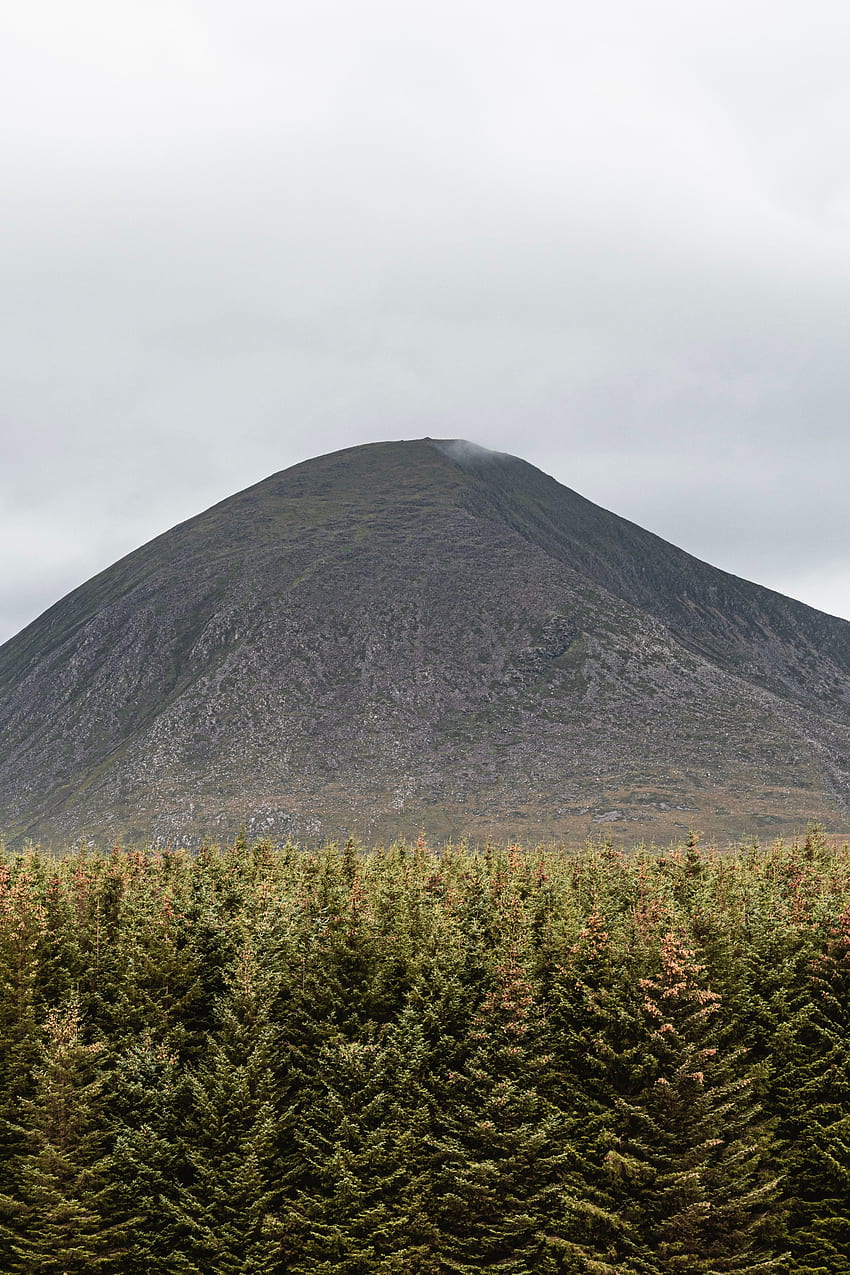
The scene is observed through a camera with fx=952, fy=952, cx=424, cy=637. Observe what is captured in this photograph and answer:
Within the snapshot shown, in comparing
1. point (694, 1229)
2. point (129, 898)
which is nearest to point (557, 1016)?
point (694, 1229)

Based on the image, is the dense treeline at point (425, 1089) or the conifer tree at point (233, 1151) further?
the conifer tree at point (233, 1151)

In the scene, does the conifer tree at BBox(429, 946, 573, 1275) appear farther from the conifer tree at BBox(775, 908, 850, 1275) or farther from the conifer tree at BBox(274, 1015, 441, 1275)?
the conifer tree at BBox(775, 908, 850, 1275)

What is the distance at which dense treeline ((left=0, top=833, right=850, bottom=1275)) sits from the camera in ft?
120

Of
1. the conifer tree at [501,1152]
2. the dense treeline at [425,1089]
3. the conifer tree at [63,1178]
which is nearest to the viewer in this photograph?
the conifer tree at [63,1178]

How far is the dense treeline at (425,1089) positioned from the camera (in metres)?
36.6

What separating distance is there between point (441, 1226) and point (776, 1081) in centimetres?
1492

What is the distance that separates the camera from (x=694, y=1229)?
35938mm

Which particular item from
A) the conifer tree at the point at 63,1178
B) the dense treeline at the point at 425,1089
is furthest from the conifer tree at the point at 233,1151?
the conifer tree at the point at 63,1178

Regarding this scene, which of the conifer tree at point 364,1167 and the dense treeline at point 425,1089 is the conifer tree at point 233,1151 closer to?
the dense treeline at point 425,1089

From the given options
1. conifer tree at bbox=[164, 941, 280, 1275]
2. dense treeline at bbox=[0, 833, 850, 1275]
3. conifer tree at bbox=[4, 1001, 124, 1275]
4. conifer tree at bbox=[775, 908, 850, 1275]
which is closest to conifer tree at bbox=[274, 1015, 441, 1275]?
dense treeline at bbox=[0, 833, 850, 1275]

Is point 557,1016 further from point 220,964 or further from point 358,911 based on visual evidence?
point 220,964

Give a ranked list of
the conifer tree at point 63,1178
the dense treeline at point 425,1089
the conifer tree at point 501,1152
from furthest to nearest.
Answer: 1. the conifer tree at point 501,1152
2. the dense treeline at point 425,1089
3. the conifer tree at point 63,1178

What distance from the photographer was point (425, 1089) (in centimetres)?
3919

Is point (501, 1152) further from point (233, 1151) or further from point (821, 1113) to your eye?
point (821, 1113)
